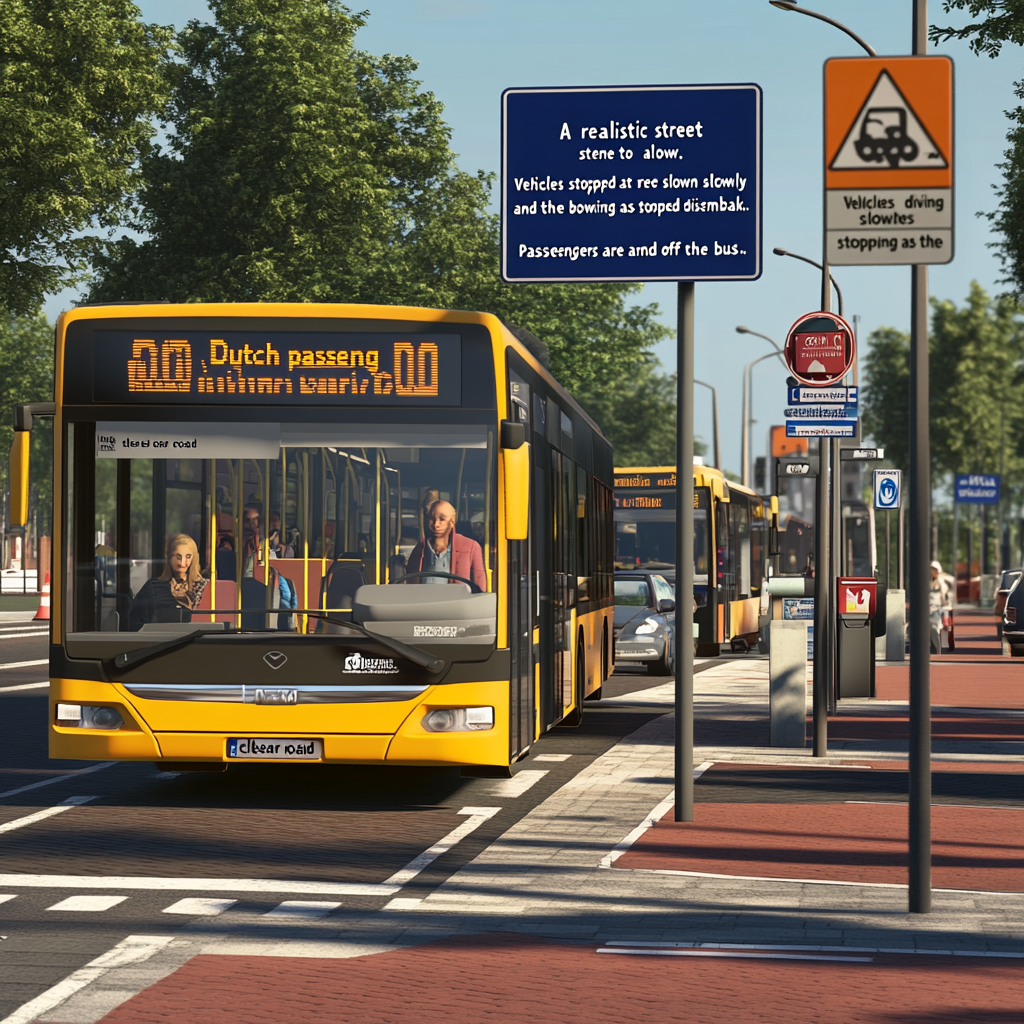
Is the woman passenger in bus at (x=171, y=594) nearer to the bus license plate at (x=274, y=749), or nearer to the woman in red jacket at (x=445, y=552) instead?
the bus license plate at (x=274, y=749)

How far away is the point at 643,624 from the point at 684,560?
15.7 metres

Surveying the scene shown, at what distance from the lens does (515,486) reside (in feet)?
37.9

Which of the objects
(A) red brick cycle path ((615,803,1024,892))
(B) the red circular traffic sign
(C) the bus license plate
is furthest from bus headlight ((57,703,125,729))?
(B) the red circular traffic sign

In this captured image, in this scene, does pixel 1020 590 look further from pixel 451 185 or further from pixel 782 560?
pixel 782 560

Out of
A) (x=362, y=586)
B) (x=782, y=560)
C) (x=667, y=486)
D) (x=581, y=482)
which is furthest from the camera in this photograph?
(x=782, y=560)

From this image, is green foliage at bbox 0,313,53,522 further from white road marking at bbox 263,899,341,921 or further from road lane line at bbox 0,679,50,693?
white road marking at bbox 263,899,341,921

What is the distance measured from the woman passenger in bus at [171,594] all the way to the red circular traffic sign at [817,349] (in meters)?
6.51

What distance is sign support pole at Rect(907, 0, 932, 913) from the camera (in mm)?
8094

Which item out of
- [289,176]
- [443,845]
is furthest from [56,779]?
[289,176]

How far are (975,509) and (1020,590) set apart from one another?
8122 cm

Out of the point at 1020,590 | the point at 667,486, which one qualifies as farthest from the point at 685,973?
the point at 1020,590

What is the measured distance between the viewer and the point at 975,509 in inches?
4395

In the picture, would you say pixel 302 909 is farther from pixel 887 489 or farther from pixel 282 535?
pixel 887 489

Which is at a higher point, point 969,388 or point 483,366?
point 969,388
